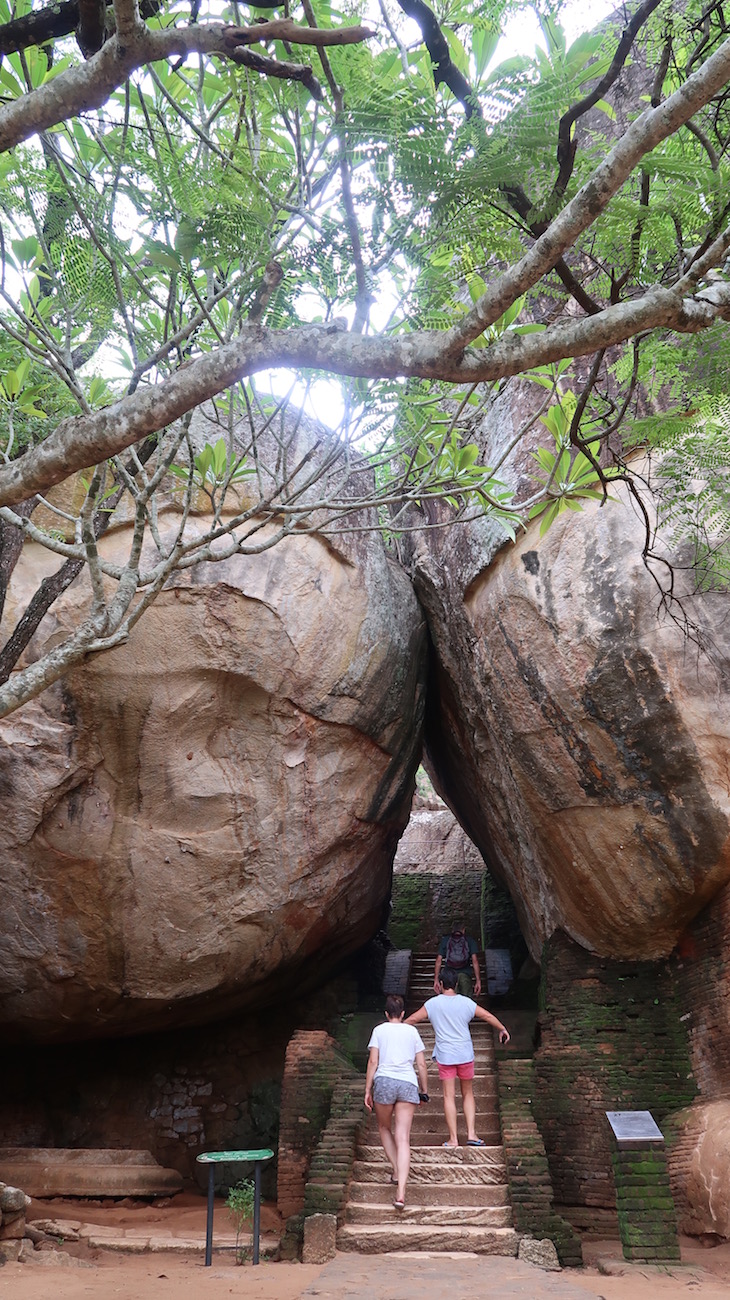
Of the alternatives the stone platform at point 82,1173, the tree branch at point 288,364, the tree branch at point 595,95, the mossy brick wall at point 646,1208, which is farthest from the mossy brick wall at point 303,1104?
the tree branch at point 595,95

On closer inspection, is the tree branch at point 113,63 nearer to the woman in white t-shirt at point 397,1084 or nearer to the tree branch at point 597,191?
the tree branch at point 597,191

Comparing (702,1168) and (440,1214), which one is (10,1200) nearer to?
(440,1214)

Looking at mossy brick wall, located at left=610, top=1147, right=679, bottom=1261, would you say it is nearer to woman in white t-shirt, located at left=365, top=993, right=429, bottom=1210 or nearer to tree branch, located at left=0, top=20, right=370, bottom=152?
woman in white t-shirt, located at left=365, top=993, right=429, bottom=1210

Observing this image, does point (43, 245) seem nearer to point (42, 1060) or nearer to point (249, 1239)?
point (249, 1239)

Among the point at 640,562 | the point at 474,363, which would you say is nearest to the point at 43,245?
the point at 474,363

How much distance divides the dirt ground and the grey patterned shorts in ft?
2.78

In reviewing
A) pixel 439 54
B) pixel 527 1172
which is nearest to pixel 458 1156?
pixel 527 1172

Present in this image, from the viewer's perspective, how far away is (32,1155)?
8336 millimetres

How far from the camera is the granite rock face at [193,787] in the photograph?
7.80m

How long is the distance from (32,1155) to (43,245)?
7.97 metres

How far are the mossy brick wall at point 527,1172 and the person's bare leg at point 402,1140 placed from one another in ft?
2.48

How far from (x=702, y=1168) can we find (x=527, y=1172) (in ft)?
4.72

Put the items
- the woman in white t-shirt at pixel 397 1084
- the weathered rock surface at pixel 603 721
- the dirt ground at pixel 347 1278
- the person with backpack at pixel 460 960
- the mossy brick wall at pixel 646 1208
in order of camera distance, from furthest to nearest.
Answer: the person with backpack at pixel 460 960 < the weathered rock surface at pixel 603 721 < the woman in white t-shirt at pixel 397 1084 < the mossy brick wall at pixel 646 1208 < the dirt ground at pixel 347 1278

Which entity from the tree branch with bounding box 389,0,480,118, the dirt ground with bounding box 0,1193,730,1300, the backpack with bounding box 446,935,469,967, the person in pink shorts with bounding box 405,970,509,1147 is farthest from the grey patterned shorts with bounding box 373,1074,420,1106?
the tree branch with bounding box 389,0,480,118
